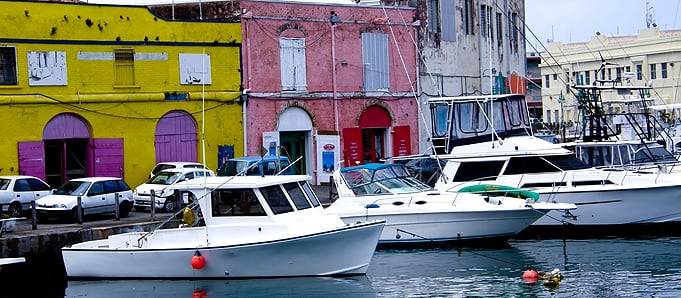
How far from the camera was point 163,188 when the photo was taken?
104 feet

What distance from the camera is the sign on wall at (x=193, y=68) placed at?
37.8m

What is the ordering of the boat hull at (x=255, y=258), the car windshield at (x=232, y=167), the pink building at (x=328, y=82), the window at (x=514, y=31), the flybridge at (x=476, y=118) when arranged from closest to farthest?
the boat hull at (x=255, y=258) < the flybridge at (x=476, y=118) < the car windshield at (x=232, y=167) < the pink building at (x=328, y=82) < the window at (x=514, y=31)

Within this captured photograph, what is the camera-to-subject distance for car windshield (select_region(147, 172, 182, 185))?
32825 mm

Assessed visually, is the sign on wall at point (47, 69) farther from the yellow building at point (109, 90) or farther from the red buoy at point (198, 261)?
the red buoy at point (198, 261)

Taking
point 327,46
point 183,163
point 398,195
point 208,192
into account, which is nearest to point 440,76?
point 327,46

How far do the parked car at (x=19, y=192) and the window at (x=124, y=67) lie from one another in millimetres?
6249

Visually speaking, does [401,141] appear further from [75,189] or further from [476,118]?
[75,189]

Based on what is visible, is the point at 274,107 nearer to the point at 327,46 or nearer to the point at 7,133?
the point at 327,46

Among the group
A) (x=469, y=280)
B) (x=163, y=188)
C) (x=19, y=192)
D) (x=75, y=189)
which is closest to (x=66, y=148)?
(x=19, y=192)

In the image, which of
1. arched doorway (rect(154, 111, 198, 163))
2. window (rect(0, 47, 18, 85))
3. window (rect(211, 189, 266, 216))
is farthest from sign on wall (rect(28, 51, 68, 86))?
window (rect(211, 189, 266, 216))

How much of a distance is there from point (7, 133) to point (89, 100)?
2.91 m

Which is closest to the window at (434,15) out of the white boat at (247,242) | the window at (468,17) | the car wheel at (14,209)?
the window at (468,17)

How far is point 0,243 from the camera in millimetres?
24453

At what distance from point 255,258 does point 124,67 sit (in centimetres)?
1536
